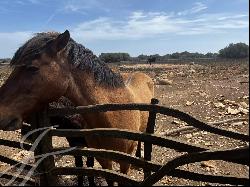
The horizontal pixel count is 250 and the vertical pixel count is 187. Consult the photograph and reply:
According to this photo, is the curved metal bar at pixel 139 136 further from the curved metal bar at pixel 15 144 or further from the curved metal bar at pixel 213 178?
the curved metal bar at pixel 15 144

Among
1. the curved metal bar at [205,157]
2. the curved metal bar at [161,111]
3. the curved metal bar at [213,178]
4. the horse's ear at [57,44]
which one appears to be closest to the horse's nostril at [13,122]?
the curved metal bar at [161,111]

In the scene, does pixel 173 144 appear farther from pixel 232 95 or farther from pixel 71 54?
pixel 232 95

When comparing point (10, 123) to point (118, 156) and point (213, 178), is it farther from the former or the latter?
point (213, 178)

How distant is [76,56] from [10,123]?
44.6 inches

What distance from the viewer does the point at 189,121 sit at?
3402mm

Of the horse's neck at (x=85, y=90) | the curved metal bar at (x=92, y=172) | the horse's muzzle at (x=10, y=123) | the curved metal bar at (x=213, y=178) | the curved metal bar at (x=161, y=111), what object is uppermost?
the horse's neck at (x=85, y=90)

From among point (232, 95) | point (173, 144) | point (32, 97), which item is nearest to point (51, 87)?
point (32, 97)

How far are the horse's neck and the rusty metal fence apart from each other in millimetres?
444

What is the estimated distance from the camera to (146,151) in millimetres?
4152

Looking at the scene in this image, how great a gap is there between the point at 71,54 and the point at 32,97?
2.58 feet

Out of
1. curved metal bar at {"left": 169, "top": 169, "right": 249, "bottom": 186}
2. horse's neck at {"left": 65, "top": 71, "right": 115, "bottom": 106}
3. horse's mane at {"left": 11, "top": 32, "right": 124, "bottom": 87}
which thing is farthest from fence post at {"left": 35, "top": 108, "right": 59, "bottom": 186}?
curved metal bar at {"left": 169, "top": 169, "right": 249, "bottom": 186}

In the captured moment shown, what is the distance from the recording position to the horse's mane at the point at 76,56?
4.10 metres

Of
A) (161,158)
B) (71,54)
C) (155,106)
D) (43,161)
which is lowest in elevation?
(161,158)

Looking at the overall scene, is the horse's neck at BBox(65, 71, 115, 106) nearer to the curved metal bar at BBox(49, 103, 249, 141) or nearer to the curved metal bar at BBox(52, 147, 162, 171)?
the curved metal bar at BBox(49, 103, 249, 141)
